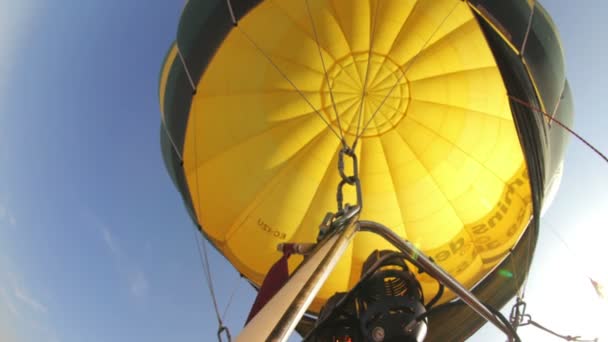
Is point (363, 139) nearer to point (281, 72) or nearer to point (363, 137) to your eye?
point (363, 137)

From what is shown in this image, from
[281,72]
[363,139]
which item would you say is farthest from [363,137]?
[281,72]

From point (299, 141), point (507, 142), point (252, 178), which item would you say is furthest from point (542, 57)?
point (252, 178)

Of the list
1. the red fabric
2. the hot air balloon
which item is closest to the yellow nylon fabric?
the hot air balloon

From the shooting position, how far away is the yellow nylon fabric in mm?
5086

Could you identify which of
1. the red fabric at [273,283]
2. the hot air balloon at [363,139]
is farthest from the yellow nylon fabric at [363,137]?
the red fabric at [273,283]

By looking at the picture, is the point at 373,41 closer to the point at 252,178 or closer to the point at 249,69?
the point at 249,69

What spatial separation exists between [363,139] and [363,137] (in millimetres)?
26

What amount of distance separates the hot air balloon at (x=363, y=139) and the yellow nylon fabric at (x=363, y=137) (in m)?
0.01

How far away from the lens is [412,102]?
5.50 meters

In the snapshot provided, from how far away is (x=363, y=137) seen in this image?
5.71m

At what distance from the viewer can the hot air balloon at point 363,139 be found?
16.4 feet

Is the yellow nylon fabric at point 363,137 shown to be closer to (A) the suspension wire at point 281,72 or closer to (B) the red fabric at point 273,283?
(A) the suspension wire at point 281,72

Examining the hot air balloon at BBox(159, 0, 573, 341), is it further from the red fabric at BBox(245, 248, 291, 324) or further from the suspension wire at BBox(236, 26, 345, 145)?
the red fabric at BBox(245, 248, 291, 324)

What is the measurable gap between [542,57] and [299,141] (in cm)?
278
